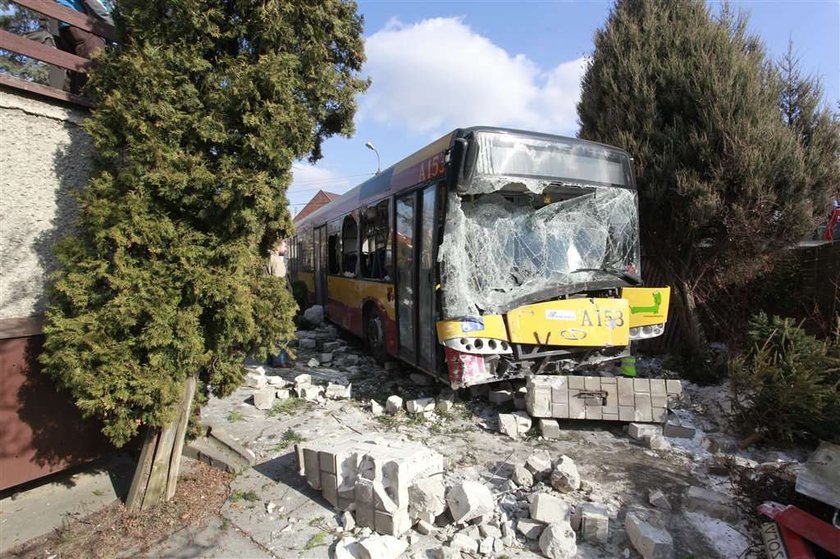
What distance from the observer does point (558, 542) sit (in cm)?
304

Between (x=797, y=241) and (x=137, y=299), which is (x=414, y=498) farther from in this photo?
(x=797, y=241)

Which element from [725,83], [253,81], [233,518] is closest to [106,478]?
[233,518]

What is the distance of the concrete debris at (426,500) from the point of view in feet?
10.6

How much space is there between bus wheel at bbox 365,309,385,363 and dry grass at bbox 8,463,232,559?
361 centimetres

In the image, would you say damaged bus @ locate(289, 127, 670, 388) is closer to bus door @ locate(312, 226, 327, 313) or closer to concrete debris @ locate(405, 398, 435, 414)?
concrete debris @ locate(405, 398, 435, 414)

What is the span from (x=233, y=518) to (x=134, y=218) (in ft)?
7.45

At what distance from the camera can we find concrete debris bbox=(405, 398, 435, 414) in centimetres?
557

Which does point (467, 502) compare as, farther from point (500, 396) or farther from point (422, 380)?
point (422, 380)

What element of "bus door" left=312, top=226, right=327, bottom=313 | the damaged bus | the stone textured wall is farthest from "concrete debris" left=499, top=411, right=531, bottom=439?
"bus door" left=312, top=226, right=327, bottom=313

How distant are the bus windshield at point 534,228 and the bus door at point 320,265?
6.02 metres

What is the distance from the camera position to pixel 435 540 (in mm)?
3201

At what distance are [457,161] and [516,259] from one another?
4.17ft

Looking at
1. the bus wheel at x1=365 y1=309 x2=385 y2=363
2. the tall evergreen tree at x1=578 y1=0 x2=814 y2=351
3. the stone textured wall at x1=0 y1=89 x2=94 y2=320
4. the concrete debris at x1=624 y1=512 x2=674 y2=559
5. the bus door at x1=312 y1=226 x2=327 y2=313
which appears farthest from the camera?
the bus door at x1=312 y1=226 x2=327 y2=313

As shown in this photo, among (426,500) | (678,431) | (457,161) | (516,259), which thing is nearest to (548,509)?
(426,500)
